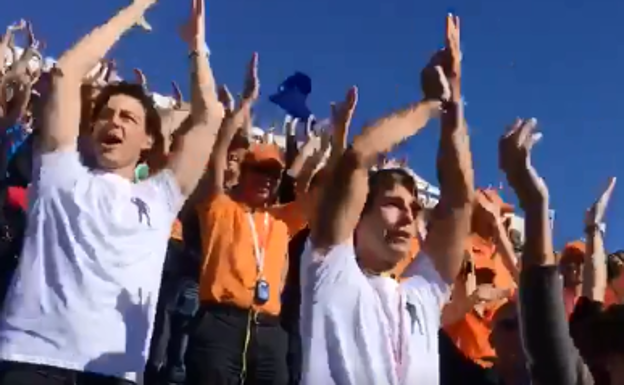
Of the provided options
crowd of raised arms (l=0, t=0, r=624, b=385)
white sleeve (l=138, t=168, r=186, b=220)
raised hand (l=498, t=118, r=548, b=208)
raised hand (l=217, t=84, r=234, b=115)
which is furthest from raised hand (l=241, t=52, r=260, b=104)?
raised hand (l=498, t=118, r=548, b=208)

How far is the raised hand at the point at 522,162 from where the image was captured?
3117 millimetres

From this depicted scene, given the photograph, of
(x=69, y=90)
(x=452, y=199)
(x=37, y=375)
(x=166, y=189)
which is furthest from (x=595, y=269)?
(x=37, y=375)

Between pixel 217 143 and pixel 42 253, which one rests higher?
pixel 217 143

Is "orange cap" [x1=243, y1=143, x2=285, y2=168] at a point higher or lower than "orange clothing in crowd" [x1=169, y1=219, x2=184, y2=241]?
higher

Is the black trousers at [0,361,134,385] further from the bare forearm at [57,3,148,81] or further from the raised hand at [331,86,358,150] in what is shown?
the raised hand at [331,86,358,150]

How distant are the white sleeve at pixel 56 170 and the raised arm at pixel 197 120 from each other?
47 centimetres

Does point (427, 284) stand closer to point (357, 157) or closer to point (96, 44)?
point (357, 157)

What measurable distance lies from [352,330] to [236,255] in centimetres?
178

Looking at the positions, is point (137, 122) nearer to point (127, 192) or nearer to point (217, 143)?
point (127, 192)

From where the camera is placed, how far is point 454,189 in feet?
13.6

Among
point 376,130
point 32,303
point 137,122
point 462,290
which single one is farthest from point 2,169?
point 462,290

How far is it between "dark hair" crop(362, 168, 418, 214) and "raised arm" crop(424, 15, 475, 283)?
147mm

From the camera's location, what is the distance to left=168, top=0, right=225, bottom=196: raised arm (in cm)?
423

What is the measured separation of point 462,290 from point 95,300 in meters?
2.42
